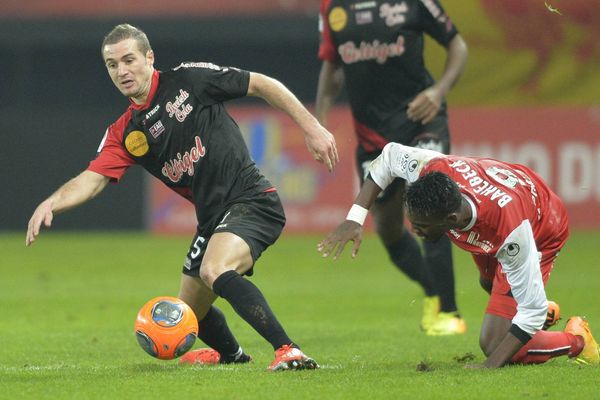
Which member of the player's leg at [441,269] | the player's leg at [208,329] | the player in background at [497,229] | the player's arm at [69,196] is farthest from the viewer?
the player's leg at [441,269]

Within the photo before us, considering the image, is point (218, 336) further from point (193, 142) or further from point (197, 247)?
point (193, 142)

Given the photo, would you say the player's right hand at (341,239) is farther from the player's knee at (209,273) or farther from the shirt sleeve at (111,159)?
the shirt sleeve at (111,159)

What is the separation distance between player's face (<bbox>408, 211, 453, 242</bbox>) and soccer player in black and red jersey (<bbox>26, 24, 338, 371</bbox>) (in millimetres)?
954

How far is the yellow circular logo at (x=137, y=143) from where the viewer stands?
7605 mm

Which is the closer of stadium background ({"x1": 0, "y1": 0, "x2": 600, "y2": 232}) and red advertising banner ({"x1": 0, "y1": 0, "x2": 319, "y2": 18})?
stadium background ({"x1": 0, "y1": 0, "x2": 600, "y2": 232})

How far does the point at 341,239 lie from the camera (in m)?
7.03

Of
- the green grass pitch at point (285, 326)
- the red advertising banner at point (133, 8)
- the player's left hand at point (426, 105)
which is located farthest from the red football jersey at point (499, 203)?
the red advertising banner at point (133, 8)

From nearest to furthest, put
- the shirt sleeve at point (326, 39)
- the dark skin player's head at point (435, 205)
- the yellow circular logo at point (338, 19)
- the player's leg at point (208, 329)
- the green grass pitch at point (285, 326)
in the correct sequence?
the green grass pitch at point (285, 326) → the dark skin player's head at point (435, 205) → the player's leg at point (208, 329) → the yellow circular logo at point (338, 19) → the shirt sleeve at point (326, 39)

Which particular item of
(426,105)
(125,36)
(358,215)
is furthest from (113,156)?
(426,105)

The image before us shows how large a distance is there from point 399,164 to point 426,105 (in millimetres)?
2232

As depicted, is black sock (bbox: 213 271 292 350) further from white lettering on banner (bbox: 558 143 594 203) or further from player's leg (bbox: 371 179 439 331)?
white lettering on banner (bbox: 558 143 594 203)

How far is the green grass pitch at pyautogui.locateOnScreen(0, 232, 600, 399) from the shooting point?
21.0 ft

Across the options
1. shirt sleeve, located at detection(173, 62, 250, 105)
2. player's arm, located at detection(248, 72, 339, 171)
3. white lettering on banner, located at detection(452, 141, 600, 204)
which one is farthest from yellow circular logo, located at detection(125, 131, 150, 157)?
white lettering on banner, located at detection(452, 141, 600, 204)

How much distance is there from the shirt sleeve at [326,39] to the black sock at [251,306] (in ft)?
12.0
